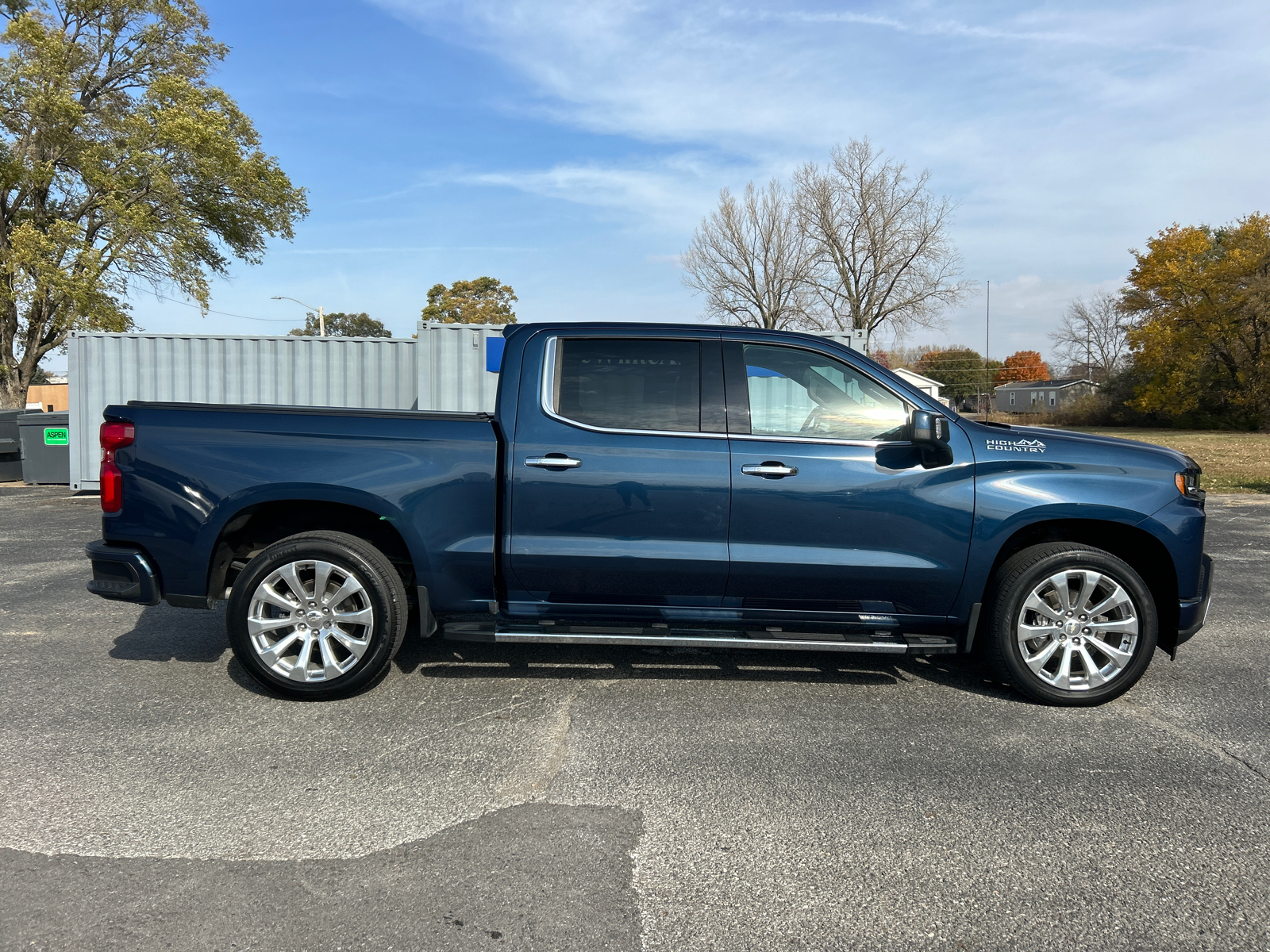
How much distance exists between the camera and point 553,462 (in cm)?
421

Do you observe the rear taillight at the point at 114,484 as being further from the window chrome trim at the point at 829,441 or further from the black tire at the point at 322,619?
the window chrome trim at the point at 829,441

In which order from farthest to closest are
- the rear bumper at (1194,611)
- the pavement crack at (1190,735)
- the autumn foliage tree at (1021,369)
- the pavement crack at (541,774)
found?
the autumn foliage tree at (1021,369), the rear bumper at (1194,611), the pavement crack at (1190,735), the pavement crack at (541,774)

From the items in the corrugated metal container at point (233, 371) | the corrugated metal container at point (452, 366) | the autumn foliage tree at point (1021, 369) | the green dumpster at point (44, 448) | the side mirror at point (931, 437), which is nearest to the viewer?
the side mirror at point (931, 437)

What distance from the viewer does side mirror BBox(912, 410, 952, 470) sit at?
410 cm

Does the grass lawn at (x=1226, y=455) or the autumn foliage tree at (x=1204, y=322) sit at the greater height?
the autumn foliage tree at (x=1204, y=322)

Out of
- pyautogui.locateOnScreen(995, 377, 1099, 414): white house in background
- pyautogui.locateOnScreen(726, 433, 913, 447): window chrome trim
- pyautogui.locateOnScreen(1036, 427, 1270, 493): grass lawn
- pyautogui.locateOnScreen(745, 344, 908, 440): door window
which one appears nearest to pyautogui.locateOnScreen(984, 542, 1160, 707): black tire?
pyautogui.locateOnScreen(726, 433, 913, 447): window chrome trim

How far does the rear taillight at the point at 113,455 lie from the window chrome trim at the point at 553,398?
204 cm

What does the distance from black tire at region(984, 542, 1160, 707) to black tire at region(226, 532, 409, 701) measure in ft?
9.81

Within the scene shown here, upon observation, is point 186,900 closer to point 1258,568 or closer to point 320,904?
point 320,904

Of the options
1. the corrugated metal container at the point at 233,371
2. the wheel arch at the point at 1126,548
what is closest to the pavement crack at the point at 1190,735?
the wheel arch at the point at 1126,548

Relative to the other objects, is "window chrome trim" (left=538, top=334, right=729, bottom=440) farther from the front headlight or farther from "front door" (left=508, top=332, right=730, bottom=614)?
the front headlight

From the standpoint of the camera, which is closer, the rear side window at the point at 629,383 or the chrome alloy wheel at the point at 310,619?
the chrome alloy wheel at the point at 310,619

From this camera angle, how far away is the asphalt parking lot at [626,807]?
2545 mm

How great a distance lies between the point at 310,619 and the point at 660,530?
1.78 meters
